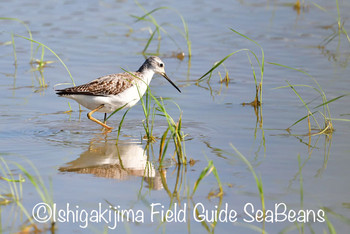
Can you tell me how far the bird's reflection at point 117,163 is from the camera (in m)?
6.75

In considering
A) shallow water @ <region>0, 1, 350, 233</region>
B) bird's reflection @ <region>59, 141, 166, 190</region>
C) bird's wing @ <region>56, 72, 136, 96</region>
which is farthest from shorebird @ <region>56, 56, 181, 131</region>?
bird's reflection @ <region>59, 141, 166, 190</region>

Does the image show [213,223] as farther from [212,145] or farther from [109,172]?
[212,145]

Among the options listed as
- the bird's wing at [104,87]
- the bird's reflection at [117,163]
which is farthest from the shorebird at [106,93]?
the bird's reflection at [117,163]

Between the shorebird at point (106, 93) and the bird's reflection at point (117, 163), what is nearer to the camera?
the bird's reflection at point (117, 163)

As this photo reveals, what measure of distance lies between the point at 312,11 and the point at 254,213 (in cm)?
1059

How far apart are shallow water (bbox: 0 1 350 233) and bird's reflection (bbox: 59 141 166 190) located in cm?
2

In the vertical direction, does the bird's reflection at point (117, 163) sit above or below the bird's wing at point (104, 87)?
below

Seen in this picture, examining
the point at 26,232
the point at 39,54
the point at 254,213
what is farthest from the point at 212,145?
the point at 39,54

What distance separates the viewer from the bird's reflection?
6.75 metres

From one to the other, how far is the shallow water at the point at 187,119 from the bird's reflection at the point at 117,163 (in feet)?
0.07

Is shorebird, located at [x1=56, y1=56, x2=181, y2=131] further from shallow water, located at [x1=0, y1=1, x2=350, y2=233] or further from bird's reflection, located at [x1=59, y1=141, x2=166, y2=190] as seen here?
bird's reflection, located at [x1=59, y1=141, x2=166, y2=190]

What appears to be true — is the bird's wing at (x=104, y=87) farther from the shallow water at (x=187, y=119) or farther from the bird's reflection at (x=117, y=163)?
the bird's reflection at (x=117, y=163)

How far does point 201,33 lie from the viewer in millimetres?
13844

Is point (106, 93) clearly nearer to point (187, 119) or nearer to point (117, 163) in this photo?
point (187, 119)
